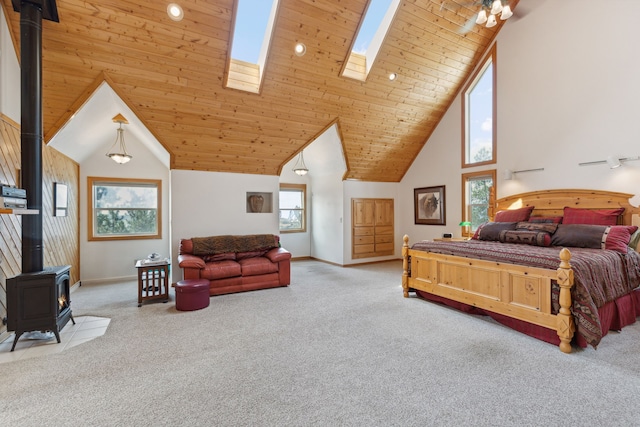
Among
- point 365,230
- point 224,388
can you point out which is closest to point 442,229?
point 365,230

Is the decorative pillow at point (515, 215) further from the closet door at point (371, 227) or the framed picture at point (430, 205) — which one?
the closet door at point (371, 227)

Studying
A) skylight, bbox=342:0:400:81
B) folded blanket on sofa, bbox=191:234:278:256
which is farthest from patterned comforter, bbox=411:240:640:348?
skylight, bbox=342:0:400:81

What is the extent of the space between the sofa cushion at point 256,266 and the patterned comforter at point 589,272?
9.57 ft

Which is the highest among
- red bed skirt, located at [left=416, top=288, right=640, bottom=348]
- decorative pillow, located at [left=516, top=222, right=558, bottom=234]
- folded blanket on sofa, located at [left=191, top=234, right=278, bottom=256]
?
decorative pillow, located at [left=516, top=222, right=558, bottom=234]

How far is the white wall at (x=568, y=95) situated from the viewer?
4301mm

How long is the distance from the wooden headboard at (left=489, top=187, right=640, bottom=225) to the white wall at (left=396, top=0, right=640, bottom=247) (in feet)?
0.40

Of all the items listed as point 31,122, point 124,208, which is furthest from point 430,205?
point 31,122

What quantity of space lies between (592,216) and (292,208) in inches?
236

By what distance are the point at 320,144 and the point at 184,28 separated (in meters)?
3.53

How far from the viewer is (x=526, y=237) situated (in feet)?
13.6

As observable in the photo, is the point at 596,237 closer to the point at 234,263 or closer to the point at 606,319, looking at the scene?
the point at 606,319

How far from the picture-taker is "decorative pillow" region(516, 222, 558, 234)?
4.21 m

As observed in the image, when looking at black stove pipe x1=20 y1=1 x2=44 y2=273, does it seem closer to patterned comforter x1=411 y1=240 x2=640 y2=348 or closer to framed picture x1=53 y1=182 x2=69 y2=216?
framed picture x1=53 y1=182 x2=69 y2=216

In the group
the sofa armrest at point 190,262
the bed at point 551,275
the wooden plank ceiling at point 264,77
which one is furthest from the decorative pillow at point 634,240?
the sofa armrest at point 190,262
